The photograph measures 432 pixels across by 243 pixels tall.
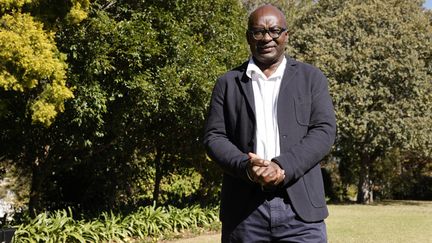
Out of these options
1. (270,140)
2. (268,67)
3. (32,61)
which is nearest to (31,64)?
(32,61)

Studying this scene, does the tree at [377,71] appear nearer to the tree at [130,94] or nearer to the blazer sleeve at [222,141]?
the tree at [130,94]

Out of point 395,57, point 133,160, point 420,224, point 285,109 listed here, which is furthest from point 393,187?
point 285,109

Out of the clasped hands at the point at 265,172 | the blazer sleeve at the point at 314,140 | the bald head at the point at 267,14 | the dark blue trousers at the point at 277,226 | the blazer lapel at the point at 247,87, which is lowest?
the dark blue trousers at the point at 277,226

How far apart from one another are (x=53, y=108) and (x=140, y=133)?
582 centimetres

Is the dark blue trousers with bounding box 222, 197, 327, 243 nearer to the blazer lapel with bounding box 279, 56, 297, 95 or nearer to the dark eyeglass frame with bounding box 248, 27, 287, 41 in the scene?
the blazer lapel with bounding box 279, 56, 297, 95

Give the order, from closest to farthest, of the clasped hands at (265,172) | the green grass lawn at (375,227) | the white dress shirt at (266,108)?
1. the clasped hands at (265,172)
2. the white dress shirt at (266,108)
3. the green grass lawn at (375,227)

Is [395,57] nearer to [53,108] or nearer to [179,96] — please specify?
[179,96]

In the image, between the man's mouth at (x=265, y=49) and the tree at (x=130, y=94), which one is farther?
the tree at (x=130, y=94)

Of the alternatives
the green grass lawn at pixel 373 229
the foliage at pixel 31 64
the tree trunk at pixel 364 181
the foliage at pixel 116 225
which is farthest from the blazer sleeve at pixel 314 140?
the tree trunk at pixel 364 181

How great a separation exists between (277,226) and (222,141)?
0.47 m

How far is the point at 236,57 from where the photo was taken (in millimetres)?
14391

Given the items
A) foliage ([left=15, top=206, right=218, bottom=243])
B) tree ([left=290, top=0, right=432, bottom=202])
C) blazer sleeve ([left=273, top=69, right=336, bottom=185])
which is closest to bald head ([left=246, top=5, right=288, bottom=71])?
blazer sleeve ([left=273, top=69, right=336, bottom=185])

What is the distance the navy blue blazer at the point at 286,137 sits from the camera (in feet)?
8.63

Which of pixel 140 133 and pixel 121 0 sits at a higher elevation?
pixel 121 0
